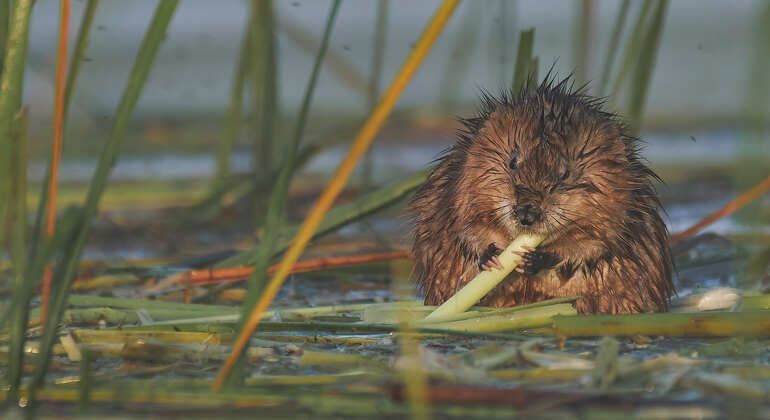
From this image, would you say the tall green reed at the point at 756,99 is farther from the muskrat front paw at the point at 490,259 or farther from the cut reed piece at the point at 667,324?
the muskrat front paw at the point at 490,259

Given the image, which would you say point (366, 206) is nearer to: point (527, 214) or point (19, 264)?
point (527, 214)

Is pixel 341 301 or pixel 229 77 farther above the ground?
pixel 229 77

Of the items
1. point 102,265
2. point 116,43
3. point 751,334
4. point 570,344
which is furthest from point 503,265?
point 116,43

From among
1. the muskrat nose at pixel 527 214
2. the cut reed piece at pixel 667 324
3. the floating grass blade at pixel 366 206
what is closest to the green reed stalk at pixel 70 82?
the muskrat nose at pixel 527 214

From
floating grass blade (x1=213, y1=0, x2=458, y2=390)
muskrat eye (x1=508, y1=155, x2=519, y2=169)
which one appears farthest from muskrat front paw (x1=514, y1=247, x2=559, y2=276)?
floating grass blade (x1=213, y1=0, x2=458, y2=390)

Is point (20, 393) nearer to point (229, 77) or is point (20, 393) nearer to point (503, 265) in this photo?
point (503, 265)

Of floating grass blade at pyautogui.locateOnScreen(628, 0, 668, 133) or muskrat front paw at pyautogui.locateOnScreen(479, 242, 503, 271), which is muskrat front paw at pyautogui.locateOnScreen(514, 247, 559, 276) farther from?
floating grass blade at pyautogui.locateOnScreen(628, 0, 668, 133)

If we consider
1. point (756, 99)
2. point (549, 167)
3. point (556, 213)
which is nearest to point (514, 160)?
point (549, 167)
